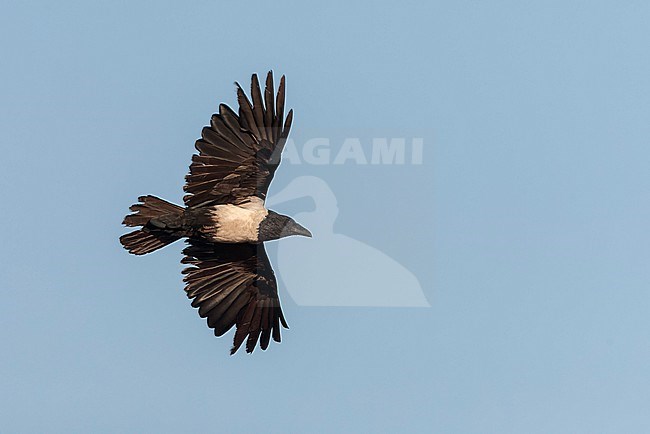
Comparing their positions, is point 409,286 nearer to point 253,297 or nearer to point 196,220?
point 253,297

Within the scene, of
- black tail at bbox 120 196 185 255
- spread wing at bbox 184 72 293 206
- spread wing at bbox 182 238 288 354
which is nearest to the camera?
spread wing at bbox 184 72 293 206

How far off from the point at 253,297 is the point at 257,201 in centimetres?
170

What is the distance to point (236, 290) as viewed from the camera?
2038 centimetres

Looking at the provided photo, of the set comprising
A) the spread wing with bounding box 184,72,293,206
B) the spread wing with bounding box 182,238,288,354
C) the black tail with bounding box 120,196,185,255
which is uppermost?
the spread wing with bounding box 184,72,293,206

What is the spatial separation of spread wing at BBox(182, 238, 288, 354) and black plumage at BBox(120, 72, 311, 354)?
0.01m

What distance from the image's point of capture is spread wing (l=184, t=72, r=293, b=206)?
1861 cm

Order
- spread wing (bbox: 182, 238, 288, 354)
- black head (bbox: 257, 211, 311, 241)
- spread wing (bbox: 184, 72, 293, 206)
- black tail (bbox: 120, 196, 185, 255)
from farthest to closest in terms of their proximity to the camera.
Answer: spread wing (bbox: 182, 238, 288, 354) < black head (bbox: 257, 211, 311, 241) < black tail (bbox: 120, 196, 185, 255) < spread wing (bbox: 184, 72, 293, 206)

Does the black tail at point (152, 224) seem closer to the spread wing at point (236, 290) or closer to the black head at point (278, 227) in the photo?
the spread wing at point (236, 290)

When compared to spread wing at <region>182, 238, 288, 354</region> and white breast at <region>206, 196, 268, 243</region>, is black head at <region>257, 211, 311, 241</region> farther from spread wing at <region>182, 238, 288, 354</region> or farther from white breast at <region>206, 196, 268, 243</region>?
spread wing at <region>182, 238, 288, 354</region>

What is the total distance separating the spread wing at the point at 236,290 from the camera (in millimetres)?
20141

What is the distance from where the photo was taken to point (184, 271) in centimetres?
2014

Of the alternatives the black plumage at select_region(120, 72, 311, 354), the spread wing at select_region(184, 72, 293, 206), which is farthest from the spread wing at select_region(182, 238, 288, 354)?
the spread wing at select_region(184, 72, 293, 206)

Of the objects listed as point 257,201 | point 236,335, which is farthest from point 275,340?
point 257,201

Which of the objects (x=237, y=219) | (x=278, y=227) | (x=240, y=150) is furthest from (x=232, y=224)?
(x=240, y=150)
